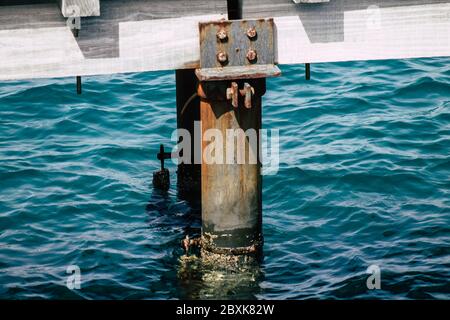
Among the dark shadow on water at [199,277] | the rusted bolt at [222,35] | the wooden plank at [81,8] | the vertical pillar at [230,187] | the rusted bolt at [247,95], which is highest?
the wooden plank at [81,8]

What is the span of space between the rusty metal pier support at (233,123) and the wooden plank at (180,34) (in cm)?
16

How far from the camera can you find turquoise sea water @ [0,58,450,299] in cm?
803

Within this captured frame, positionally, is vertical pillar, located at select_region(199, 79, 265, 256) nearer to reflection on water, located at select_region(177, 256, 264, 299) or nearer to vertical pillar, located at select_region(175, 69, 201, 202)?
reflection on water, located at select_region(177, 256, 264, 299)

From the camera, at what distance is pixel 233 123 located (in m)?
6.73

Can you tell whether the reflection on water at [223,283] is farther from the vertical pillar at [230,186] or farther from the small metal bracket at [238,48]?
the small metal bracket at [238,48]

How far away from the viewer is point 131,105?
14.4m

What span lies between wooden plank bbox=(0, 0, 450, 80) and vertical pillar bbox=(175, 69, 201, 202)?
247 centimetres

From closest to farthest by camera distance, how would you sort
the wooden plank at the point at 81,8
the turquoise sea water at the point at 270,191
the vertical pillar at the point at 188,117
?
the wooden plank at the point at 81,8, the turquoise sea water at the point at 270,191, the vertical pillar at the point at 188,117

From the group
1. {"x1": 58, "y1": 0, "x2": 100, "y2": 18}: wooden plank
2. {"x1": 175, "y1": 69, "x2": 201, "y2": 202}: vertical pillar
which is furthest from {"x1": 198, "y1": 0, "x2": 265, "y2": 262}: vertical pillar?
{"x1": 175, "y1": 69, "x2": 201, "y2": 202}: vertical pillar

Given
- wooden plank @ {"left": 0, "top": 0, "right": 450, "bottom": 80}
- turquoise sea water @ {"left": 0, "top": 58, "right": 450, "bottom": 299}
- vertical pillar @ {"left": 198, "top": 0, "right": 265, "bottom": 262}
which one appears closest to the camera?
wooden plank @ {"left": 0, "top": 0, "right": 450, "bottom": 80}

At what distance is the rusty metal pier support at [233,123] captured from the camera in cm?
651

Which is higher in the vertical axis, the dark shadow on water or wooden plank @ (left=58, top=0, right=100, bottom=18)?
wooden plank @ (left=58, top=0, right=100, bottom=18)

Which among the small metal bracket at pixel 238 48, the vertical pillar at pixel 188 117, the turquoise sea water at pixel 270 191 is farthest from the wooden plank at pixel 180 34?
the vertical pillar at pixel 188 117

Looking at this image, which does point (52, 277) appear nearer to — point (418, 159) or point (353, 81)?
point (418, 159)
